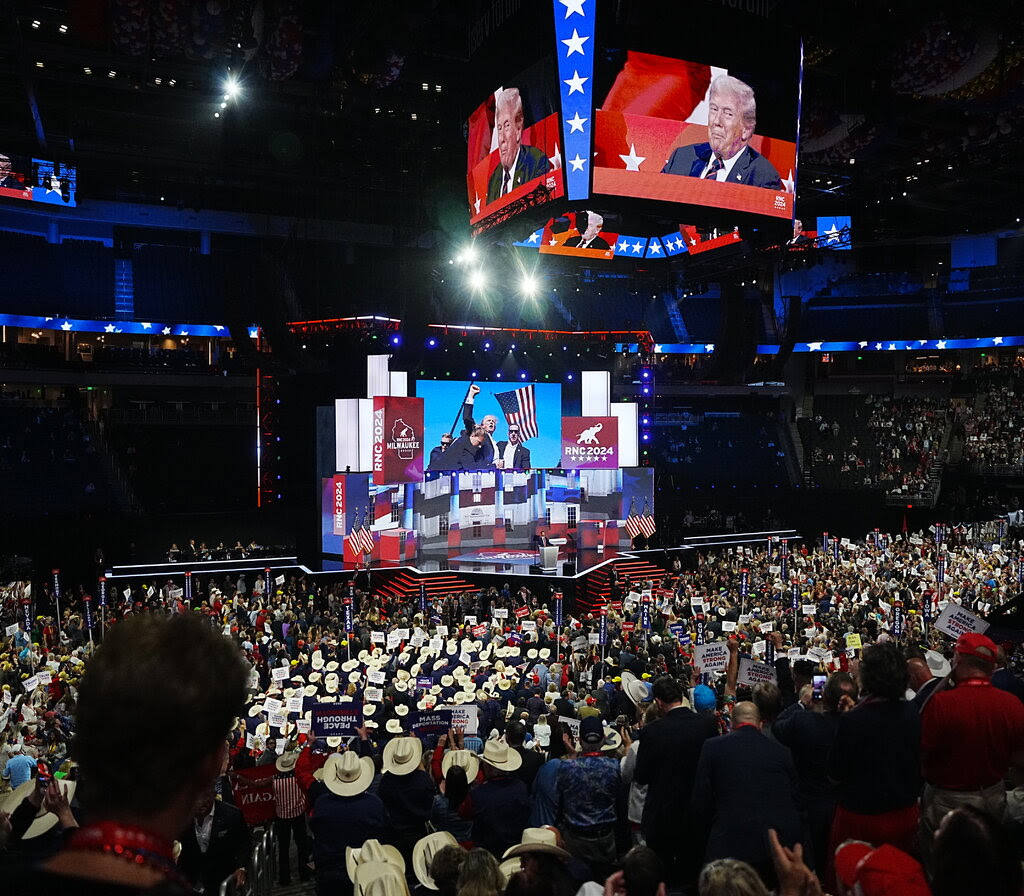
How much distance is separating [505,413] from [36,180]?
16.7m

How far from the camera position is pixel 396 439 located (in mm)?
29156

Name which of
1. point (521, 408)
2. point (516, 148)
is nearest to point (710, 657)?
point (516, 148)

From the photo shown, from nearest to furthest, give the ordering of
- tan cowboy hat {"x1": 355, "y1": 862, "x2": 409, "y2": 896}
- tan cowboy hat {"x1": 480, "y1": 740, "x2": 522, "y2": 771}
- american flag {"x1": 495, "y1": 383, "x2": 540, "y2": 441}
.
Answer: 1. tan cowboy hat {"x1": 355, "y1": 862, "x2": 409, "y2": 896}
2. tan cowboy hat {"x1": 480, "y1": 740, "x2": 522, "y2": 771}
3. american flag {"x1": 495, "y1": 383, "x2": 540, "y2": 441}

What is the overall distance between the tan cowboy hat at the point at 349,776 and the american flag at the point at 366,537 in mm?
22268

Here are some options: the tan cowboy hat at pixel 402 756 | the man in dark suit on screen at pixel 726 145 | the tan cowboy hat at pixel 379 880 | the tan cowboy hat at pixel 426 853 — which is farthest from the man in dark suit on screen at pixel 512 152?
the tan cowboy hat at pixel 379 880

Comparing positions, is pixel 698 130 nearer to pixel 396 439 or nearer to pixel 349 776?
pixel 349 776

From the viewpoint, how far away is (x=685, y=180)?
41.8 ft

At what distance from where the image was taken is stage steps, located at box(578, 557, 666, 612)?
2708 cm

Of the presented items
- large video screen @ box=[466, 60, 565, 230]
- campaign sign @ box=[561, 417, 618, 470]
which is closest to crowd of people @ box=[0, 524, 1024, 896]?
large video screen @ box=[466, 60, 565, 230]

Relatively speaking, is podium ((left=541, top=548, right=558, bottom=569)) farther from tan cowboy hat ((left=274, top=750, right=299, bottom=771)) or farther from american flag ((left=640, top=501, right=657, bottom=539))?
tan cowboy hat ((left=274, top=750, right=299, bottom=771))

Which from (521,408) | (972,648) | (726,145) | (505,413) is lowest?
(972,648)

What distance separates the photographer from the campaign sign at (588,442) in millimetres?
33312

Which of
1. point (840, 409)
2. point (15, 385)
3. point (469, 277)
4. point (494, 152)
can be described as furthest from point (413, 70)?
point (840, 409)

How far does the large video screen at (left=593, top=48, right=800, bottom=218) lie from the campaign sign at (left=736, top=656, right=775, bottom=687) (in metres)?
7.11
